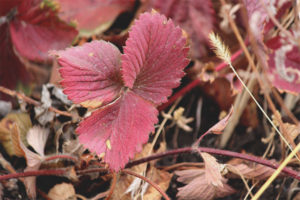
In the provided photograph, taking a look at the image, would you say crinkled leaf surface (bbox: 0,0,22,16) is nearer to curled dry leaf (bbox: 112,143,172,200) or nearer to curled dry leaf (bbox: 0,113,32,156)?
curled dry leaf (bbox: 0,113,32,156)

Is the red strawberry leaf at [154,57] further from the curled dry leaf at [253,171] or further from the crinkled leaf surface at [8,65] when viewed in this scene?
the crinkled leaf surface at [8,65]

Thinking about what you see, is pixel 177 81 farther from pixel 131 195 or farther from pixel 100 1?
pixel 100 1

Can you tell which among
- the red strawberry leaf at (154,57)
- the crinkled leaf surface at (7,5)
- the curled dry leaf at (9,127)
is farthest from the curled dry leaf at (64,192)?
the crinkled leaf surface at (7,5)

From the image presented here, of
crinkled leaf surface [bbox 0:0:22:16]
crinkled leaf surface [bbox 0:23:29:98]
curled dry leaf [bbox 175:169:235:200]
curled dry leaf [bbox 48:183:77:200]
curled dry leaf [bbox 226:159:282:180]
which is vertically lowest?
curled dry leaf [bbox 48:183:77:200]

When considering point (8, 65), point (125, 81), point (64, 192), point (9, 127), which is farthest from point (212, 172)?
point (8, 65)

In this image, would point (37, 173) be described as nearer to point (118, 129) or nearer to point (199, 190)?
point (118, 129)

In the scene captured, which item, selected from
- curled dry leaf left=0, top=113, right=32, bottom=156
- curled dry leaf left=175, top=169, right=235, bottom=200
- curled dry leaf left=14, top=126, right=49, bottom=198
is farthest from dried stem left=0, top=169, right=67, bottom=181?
curled dry leaf left=175, top=169, right=235, bottom=200
